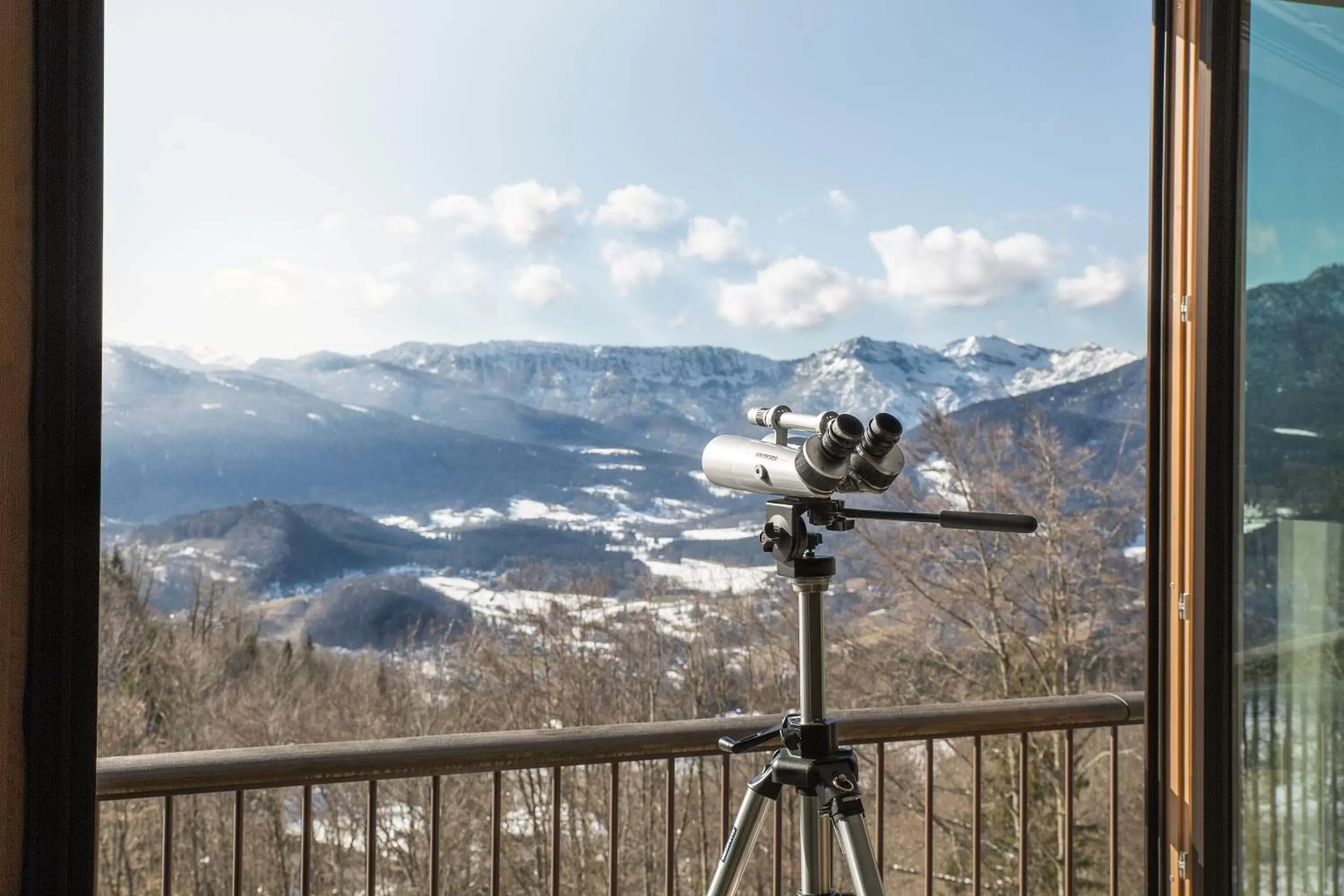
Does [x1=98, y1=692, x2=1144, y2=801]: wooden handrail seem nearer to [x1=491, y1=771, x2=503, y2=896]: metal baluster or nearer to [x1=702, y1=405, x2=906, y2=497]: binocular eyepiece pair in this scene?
[x1=491, y1=771, x2=503, y2=896]: metal baluster

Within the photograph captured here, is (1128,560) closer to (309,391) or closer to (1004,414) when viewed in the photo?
(1004,414)

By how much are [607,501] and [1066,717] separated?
21.4 ft

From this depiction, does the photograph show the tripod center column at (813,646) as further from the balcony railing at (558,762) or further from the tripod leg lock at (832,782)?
the balcony railing at (558,762)

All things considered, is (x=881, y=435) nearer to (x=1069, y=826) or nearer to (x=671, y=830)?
(x=671, y=830)

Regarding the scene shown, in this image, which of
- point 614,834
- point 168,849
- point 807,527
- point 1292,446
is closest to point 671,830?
point 614,834

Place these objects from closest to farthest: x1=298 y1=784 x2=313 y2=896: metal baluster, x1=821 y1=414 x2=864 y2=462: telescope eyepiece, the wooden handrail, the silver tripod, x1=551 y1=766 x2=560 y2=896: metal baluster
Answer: x1=821 y1=414 x2=864 y2=462: telescope eyepiece, the silver tripod, the wooden handrail, x1=298 y1=784 x2=313 y2=896: metal baluster, x1=551 y1=766 x2=560 y2=896: metal baluster

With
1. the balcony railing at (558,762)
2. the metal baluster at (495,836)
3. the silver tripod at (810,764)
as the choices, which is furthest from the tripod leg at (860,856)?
the metal baluster at (495,836)

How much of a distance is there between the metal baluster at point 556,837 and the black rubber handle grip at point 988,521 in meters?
0.90

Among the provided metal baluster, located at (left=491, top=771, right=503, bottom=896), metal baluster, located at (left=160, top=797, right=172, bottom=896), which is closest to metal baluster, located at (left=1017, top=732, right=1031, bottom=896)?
metal baluster, located at (left=491, top=771, right=503, bottom=896)

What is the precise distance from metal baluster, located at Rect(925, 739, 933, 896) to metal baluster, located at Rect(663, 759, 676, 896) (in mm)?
509

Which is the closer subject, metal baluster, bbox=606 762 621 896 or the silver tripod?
the silver tripod

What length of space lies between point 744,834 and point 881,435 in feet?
2.12

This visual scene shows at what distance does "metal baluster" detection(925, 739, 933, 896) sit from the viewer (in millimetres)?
1943

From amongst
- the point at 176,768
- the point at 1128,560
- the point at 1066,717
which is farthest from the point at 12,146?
the point at 1128,560
